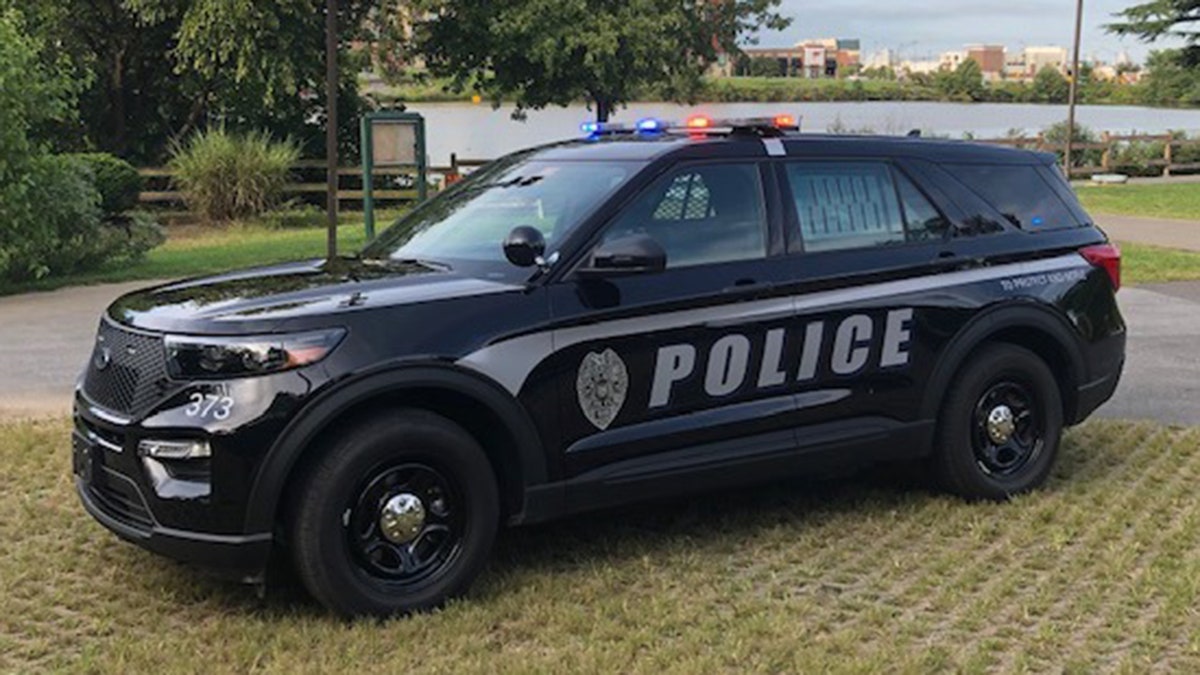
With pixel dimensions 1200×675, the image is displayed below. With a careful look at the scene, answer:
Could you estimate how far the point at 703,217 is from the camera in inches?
200

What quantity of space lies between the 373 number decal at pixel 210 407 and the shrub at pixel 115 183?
14.7 m

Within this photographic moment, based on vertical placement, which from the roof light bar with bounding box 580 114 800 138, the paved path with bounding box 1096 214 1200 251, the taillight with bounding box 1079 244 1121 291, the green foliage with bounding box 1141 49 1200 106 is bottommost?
the paved path with bounding box 1096 214 1200 251

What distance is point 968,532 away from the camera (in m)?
5.36

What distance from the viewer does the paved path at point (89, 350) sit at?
7855mm

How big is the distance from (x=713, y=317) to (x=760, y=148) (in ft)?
2.89

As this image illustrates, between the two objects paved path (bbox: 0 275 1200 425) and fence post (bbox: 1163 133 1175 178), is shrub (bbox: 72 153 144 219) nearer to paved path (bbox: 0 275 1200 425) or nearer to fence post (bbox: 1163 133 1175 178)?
paved path (bbox: 0 275 1200 425)

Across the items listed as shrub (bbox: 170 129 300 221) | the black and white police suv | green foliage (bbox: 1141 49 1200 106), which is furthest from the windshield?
green foliage (bbox: 1141 49 1200 106)

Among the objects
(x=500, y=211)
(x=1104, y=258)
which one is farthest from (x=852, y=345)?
(x=1104, y=258)

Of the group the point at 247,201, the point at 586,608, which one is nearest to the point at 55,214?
the point at 247,201

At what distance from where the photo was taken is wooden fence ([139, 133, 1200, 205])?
23797 millimetres

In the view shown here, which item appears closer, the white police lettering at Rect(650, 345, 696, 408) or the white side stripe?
the white side stripe

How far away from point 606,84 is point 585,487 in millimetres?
24012

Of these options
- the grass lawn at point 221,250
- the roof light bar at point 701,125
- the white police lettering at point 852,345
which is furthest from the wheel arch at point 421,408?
the grass lawn at point 221,250

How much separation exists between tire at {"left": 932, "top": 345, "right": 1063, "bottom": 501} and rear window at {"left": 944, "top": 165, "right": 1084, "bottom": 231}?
2.25 ft
